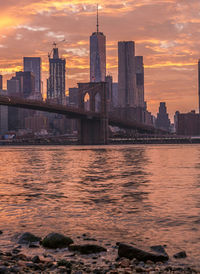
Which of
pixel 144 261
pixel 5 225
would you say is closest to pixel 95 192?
pixel 5 225

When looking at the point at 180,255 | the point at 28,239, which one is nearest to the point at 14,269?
the point at 28,239

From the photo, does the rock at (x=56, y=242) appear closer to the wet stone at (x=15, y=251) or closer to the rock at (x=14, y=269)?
the wet stone at (x=15, y=251)

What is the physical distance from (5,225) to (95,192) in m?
9.49

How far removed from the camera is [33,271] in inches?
318

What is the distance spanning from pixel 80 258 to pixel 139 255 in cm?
132

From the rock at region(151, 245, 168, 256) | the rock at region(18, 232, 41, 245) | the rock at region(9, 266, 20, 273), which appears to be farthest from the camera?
the rock at region(18, 232, 41, 245)

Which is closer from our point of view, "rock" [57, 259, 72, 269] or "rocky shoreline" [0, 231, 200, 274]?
"rocky shoreline" [0, 231, 200, 274]

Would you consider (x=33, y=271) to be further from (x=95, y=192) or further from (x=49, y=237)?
(x=95, y=192)

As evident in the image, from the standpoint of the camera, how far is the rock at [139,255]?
9.05m

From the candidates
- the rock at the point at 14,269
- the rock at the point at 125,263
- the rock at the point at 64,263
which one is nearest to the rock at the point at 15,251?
the rock at the point at 64,263

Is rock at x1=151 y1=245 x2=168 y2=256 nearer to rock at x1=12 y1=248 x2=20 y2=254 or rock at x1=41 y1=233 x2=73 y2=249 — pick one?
rock at x1=41 y1=233 x2=73 y2=249

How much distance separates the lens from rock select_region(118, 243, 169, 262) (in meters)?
9.05

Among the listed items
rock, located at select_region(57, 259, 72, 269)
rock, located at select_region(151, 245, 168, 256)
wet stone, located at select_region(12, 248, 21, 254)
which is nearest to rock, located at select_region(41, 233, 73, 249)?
wet stone, located at select_region(12, 248, 21, 254)

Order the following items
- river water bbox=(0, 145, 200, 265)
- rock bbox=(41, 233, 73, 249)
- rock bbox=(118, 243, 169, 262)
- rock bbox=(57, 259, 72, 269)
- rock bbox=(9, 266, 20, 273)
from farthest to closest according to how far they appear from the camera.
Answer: river water bbox=(0, 145, 200, 265) → rock bbox=(41, 233, 73, 249) → rock bbox=(118, 243, 169, 262) → rock bbox=(57, 259, 72, 269) → rock bbox=(9, 266, 20, 273)
